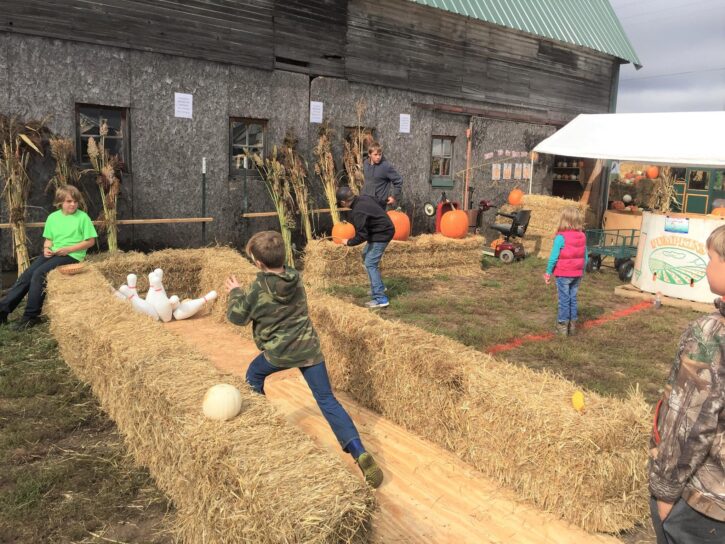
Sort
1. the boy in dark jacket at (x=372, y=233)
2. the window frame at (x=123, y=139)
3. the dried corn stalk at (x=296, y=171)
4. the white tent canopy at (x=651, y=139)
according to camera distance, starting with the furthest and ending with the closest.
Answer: the dried corn stalk at (x=296, y=171)
the white tent canopy at (x=651, y=139)
the window frame at (x=123, y=139)
the boy in dark jacket at (x=372, y=233)

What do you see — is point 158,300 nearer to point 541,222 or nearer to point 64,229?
point 64,229

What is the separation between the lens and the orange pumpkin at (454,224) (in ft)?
39.5

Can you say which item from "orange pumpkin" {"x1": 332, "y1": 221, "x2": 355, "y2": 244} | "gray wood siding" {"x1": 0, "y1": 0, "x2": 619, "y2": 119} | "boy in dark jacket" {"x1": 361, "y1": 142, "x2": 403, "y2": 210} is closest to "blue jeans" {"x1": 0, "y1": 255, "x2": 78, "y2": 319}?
"gray wood siding" {"x1": 0, "y1": 0, "x2": 619, "y2": 119}

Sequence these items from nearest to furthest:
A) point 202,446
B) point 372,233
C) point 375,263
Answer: point 202,446, point 372,233, point 375,263

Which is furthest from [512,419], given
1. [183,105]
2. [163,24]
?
[163,24]

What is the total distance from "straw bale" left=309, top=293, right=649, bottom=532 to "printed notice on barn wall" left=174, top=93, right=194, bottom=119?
6.49 meters

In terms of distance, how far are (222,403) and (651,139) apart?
10926mm

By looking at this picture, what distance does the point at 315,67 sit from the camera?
11.9m

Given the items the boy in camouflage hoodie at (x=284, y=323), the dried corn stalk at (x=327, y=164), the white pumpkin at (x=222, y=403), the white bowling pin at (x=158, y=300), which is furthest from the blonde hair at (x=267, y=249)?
the dried corn stalk at (x=327, y=164)

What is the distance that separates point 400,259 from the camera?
10992 mm

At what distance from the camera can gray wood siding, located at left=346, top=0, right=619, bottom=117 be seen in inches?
504

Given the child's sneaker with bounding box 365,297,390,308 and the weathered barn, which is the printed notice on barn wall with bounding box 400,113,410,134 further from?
the child's sneaker with bounding box 365,297,390,308

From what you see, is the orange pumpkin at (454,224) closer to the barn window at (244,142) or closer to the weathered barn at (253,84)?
the weathered barn at (253,84)

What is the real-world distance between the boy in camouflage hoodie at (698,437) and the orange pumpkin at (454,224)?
10056mm
